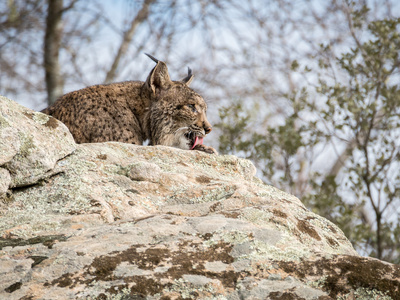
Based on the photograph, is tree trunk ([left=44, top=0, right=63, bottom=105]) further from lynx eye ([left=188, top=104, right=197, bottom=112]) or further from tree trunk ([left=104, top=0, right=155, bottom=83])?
lynx eye ([left=188, top=104, right=197, bottom=112])

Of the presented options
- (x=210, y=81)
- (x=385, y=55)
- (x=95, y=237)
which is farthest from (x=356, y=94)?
(x=95, y=237)

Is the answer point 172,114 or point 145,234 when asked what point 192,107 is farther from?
point 145,234

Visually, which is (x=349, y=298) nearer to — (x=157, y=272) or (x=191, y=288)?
(x=191, y=288)

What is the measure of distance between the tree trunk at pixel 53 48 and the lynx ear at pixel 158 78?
5030 mm

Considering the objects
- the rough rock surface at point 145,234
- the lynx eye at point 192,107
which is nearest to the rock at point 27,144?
the rough rock surface at point 145,234

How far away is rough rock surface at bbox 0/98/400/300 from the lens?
216 centimetres

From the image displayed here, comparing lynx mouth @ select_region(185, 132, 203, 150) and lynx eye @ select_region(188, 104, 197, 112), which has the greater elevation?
lynx eye @ select_region(188, 104, 197, 112)

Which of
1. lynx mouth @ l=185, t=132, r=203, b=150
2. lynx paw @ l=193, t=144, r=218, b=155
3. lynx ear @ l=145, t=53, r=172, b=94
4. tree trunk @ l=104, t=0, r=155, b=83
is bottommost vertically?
lynx paw @ l=193, t=144, r=218, b=155

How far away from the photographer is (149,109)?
5.79 m

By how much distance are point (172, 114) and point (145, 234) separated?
3.40 meters

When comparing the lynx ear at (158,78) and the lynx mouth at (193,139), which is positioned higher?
the lynx ear at (158,78)

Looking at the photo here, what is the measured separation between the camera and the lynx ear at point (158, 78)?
5.83 meters

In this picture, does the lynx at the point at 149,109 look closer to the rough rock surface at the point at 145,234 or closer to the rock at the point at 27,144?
the rough rock surface at the point at 145,234

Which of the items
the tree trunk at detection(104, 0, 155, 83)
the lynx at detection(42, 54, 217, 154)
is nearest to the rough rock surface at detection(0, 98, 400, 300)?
the lynx at detection(42, 54, 217, 154)
